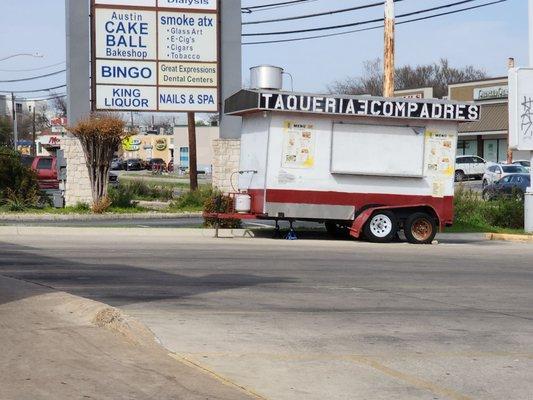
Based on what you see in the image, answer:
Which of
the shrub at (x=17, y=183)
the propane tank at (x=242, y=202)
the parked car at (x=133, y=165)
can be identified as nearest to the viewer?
the propane tank at (x=242, y=202)

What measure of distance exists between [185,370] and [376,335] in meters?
2.77

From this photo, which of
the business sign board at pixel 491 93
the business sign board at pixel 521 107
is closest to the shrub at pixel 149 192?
the business sign board at pixel 521 107

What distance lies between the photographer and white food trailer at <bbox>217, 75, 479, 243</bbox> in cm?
2191

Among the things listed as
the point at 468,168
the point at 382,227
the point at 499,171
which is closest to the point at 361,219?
the point at 382,227

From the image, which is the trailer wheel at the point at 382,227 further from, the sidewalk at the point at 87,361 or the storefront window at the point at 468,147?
the storefront window at the point at 468,147

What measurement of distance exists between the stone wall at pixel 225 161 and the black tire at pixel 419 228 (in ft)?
27.2

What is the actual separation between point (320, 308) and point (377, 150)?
38.5 feet

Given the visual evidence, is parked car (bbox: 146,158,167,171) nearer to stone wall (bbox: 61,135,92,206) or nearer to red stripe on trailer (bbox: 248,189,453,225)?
stone wall (bbox: 61,135,92,206)

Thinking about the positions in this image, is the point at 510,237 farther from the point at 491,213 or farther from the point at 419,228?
the point at 419,228

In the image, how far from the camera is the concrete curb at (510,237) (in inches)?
972

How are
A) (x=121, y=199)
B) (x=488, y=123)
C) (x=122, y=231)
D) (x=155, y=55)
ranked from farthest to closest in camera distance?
(x=488, y=123), (x=121, y=199), (x=155, y=55), (x=122, y=231)

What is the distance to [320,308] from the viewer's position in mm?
11203

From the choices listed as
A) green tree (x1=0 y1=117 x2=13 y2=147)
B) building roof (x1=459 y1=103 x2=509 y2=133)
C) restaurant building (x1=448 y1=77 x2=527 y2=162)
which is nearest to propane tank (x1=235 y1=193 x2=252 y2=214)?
restaurant building (x1=448 y1=77 x2=527 y2=162)

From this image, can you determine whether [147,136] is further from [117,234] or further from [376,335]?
[376,335]
